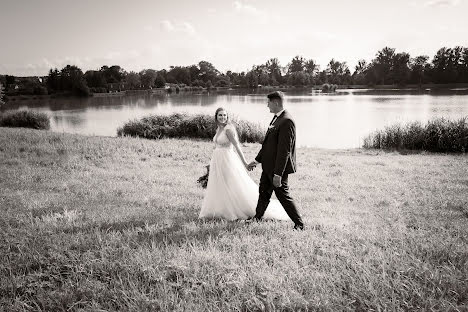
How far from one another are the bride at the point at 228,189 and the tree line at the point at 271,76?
113920 mm

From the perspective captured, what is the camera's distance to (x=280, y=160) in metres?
5.64

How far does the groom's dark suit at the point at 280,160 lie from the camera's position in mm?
5617

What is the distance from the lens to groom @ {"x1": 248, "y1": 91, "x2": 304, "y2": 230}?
562cm

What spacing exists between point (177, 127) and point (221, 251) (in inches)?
895

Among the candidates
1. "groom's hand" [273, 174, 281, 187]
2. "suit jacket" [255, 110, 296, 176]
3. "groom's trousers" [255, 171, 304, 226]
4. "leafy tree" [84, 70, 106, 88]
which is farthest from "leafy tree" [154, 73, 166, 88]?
"groom's hand" [273, 174, 281, 187]

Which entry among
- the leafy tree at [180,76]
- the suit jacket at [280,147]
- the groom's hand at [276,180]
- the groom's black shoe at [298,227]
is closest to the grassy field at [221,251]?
the groom's black shoe at [298,227]

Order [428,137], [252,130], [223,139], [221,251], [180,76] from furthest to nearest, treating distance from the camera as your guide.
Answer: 1. [180,76]
2. [252,130]
3. [428,137]
4. [223,139]
5. [221,251]

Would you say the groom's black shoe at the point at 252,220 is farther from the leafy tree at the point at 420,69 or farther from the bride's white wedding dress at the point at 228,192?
the leafy tree at the point at 420,69

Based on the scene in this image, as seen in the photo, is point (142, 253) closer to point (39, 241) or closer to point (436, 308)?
point (39, 241)

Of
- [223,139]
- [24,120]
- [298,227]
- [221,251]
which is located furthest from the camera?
[24,120]

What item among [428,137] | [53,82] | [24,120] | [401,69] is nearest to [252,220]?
[428,137]

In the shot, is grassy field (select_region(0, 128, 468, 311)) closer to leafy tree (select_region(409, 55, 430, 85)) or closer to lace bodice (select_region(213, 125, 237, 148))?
lace bodice (select_region(213, 125, 237, 148))

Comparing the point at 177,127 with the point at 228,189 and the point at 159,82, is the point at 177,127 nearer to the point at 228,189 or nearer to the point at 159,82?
the point at 228,189

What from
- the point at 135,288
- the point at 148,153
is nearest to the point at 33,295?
the point at 135,288
